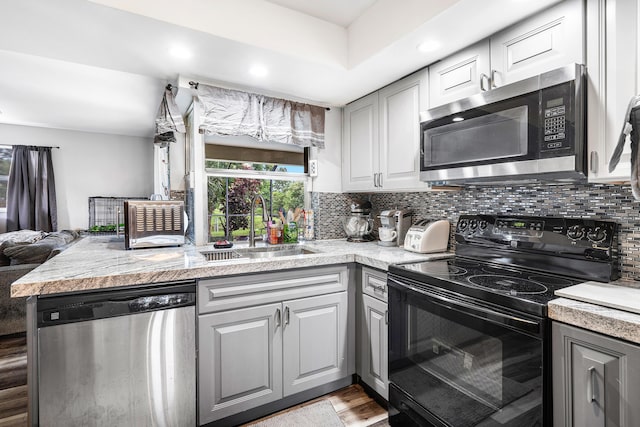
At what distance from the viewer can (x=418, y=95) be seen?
6.84 ft

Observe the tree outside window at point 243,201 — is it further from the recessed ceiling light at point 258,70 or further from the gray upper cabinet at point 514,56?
the gray upper cabinet at point 514,56

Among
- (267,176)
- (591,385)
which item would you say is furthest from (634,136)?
(267,176)

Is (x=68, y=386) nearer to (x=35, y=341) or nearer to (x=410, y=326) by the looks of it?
(x=35, y=341)

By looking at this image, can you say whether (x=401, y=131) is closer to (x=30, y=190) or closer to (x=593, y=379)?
(x=593, y=379)

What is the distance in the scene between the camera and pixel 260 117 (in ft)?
8.10

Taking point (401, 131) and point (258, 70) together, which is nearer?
point (258, 70)

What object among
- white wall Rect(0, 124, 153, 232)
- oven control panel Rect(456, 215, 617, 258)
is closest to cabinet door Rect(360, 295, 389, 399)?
oven control panel Rect(456, 215, 617, 258)

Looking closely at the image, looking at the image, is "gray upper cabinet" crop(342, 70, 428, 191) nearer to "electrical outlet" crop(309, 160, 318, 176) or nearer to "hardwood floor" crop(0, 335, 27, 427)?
"electrical outlet" crop(309, 160, 318, 176)

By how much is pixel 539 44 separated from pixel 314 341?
6.33 feet

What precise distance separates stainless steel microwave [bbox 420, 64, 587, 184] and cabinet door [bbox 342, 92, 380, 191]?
0.63 meters

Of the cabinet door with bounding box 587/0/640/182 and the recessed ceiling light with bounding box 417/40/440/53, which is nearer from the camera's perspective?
the cabinet door with bounding box 587/0/640/182

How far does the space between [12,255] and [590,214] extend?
446 cm

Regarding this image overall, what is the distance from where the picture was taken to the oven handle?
3.67 feet

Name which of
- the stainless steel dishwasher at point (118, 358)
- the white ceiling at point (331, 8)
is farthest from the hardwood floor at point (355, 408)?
the white ceiling at point (331, 8)
